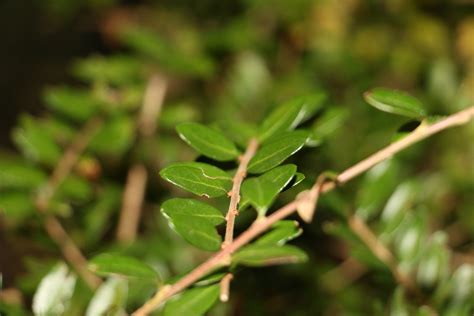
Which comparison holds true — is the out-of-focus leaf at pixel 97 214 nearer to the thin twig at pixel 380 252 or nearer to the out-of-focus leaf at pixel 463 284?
the thin twig at pixel 380 252

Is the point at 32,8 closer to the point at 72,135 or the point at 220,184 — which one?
the point at 72,135

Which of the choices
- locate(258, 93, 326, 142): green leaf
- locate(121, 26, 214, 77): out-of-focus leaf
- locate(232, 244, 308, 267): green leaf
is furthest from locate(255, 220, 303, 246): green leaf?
locate(121, 26, 214, 77): out-of-focus leaf

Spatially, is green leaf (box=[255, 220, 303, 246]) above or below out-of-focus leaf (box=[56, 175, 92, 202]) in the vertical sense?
above

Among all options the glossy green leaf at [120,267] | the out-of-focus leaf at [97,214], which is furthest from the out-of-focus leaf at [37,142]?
the glossy green leaf at [120,267]

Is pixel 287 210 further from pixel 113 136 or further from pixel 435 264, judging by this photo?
pixel 113 136

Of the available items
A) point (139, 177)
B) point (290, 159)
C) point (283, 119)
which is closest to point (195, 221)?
point (283, 119)

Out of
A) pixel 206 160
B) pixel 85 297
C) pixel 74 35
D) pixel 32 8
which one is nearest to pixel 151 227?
pixel 85 297

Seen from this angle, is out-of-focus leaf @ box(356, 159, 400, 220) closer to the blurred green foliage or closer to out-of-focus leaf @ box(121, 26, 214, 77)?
the blurred green foliage
